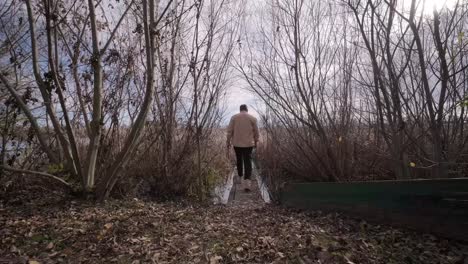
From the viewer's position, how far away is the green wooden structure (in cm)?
254

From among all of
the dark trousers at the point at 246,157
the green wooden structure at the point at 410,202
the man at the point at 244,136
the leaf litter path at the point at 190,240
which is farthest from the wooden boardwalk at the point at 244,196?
the leaf litter path at the point at 190,240

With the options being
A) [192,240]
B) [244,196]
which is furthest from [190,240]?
[244,196]

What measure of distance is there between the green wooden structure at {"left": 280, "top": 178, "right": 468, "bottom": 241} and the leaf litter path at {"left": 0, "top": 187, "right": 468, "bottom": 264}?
4.1 inches

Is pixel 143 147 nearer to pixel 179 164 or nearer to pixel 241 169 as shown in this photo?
pixel 179 164

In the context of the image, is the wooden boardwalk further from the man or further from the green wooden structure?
the green wooden structure

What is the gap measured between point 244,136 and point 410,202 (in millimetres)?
3925

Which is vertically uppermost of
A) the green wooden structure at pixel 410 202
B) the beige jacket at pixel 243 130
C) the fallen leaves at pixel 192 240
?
the beige jacket at pixel 243 130

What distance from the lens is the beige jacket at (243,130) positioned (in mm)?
6531

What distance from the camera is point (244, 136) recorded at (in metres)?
6.54

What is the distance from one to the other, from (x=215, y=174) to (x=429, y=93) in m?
4.52

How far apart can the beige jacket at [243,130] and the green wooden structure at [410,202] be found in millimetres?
2706

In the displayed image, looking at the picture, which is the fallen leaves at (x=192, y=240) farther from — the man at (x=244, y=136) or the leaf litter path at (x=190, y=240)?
the man at (x=244, y=136)

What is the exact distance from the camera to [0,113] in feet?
13.6

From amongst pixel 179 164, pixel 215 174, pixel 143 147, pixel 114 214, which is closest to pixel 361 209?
pixel 114 214
